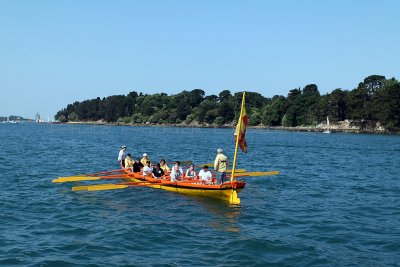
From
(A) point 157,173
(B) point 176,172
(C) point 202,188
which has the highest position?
(B) point 176,172

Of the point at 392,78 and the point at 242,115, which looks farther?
the point at 392,78

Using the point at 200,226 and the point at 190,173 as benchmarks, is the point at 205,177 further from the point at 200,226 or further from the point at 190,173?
the point at 200,226

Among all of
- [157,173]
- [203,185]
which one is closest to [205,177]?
[203,185]

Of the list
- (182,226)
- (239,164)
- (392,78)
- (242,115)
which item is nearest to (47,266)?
(182,226)

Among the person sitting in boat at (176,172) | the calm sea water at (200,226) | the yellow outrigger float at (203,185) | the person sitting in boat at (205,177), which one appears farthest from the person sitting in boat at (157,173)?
the person sitting in boat at (205,177)

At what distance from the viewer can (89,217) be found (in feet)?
69.1

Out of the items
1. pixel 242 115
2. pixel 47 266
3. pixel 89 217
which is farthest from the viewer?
pixel 242 115

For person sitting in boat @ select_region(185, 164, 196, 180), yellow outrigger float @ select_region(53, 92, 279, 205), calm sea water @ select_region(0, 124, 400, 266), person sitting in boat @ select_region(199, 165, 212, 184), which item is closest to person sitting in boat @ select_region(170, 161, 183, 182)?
yellow outrigger float @ select_region(53, 92, 279, 205)

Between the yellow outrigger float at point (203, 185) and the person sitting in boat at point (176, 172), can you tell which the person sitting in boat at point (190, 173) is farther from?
the yellow outrigger float at point (203, 185)

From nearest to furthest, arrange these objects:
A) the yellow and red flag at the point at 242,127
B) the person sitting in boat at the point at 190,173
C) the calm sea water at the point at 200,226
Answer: the calm sea water at the point at 200,226
the yellow and red flag at the point at 242,127
the person sitting in boat at the point at 190,173

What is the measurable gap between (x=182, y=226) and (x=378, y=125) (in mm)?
138388

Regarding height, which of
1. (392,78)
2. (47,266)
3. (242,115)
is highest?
(392,78)

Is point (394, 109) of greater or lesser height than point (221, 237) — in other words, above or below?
above

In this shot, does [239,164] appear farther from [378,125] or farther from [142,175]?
[378,125]
